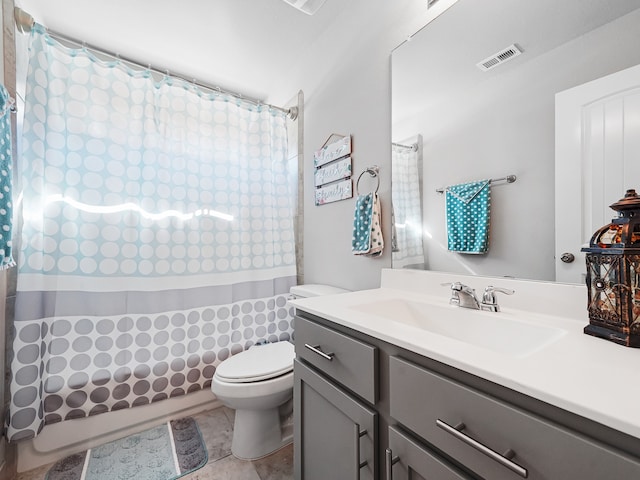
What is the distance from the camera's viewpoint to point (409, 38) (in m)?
1.27

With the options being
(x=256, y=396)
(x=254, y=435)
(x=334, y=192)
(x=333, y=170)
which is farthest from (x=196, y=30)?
(x=254, y=435)

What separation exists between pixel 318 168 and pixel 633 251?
153cm

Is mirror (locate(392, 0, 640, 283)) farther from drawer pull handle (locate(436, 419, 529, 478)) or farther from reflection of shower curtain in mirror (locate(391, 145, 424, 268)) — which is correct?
→ drawer pull handle (locate(436, 419, 529, 478))

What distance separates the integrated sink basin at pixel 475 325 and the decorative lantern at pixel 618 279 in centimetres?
9

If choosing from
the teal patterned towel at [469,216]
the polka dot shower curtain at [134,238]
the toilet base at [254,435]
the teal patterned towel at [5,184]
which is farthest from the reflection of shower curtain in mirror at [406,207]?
the teal patterned towel at [5,184]

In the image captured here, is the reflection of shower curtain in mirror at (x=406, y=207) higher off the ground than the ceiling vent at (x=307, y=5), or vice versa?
the ceiling vent at (x=307, y=5)

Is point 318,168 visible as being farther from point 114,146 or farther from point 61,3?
point 61,3

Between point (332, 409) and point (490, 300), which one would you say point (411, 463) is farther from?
point (490, 300)

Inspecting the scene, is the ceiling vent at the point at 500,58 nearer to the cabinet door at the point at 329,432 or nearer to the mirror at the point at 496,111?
the mirror at the point at 496,111

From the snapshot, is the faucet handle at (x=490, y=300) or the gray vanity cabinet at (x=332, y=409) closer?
the gray vanity cabinet at (x=332, y=409)

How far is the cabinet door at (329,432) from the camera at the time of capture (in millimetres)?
749

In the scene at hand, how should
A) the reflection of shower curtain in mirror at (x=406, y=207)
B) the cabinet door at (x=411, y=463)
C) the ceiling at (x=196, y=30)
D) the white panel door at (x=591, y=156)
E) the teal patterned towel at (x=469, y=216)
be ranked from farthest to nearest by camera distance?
1. the ceiling at (x=196, y=30)
2. the reflection of shower curtain in mirror at (x=406, y=207)
3. the teal patterned towel at (x=469, y=216)
4. the white panel door at (x=591, y=156)
5. the cabinet door at (x=411, y=463)

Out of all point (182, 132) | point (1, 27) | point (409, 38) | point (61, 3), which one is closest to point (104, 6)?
point (61, 3)

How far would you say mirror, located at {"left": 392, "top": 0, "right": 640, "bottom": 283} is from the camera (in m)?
0.81
